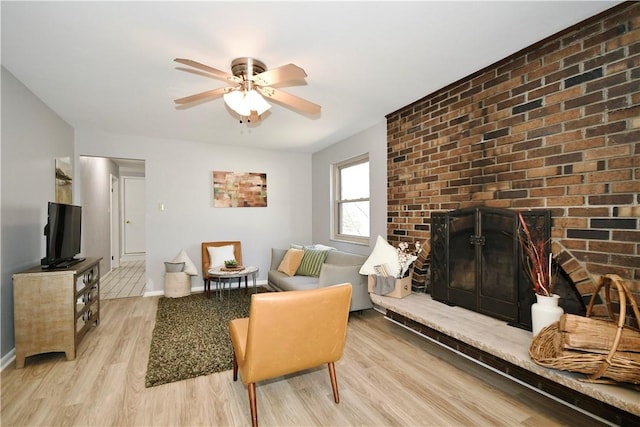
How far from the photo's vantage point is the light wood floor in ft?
5.80

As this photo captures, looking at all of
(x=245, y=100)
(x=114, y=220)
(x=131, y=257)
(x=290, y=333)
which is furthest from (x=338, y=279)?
(x=131, y=257)

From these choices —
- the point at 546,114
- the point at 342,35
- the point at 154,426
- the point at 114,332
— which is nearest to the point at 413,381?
the point at 154,426

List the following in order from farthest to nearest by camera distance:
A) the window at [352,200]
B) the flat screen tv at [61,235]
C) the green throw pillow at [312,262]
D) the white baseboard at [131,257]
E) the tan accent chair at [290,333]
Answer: the white baseboard at [131,257] → the window at [352,200] → the green throw pillow at [312,262] → the flat screen tv at [61,235] → the tan accent chair at [290,333]

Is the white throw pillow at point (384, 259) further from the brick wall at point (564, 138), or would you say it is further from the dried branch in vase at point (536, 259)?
the dried branch in vase at point (536, 259)

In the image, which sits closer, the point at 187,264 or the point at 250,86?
the point at 250,86

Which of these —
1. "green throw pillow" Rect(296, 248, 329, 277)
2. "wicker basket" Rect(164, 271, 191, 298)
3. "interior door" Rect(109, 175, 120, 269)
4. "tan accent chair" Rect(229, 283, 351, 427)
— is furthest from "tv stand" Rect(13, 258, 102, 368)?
"interior door" Rect(109, 175, 120, 269)

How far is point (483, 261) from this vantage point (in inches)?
95.9

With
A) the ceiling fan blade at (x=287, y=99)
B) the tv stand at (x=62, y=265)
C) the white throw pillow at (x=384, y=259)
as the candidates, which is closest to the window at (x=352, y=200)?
the white throw pillow at (x=384, y=259)

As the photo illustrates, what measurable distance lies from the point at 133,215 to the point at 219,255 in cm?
456

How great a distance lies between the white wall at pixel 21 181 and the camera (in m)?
2.36

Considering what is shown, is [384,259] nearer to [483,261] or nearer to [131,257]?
[483,261]

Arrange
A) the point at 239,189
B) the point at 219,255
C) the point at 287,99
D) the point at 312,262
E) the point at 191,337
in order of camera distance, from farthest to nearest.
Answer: the point at 239,189 → the point at 219,255 → the point at 312,262 → the point at 191,337 → the point at 287,99

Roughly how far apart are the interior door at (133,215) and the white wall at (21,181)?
466cm

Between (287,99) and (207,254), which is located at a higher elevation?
(287,99)
